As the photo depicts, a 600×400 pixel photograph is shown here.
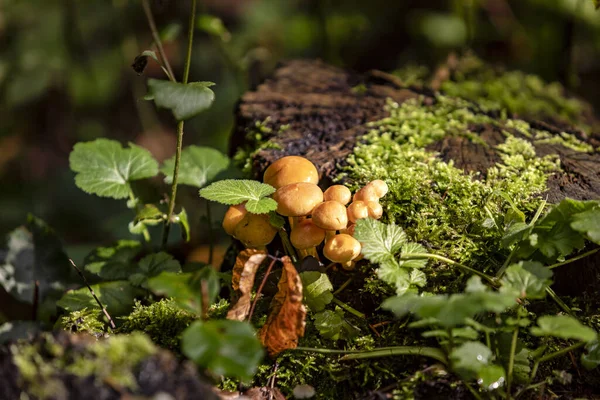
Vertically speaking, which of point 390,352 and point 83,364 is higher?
point 83,364

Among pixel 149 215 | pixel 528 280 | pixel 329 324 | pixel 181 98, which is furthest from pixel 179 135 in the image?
pixel 528 280

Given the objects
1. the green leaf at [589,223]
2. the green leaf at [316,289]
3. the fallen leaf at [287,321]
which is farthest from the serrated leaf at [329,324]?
the green leaf at [589,223]

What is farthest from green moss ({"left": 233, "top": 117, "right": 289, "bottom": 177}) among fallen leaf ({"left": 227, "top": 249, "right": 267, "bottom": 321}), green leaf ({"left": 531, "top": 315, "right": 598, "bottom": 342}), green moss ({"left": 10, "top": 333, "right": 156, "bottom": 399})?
green leaf ({"left": 531, "top": 315, "right": 598, "bottom": 342})

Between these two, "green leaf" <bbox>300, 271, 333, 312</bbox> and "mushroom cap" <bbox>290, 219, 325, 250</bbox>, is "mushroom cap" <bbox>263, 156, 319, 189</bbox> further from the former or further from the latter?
"green leaf" <bbox>300, 271, 333, 312</bbox>

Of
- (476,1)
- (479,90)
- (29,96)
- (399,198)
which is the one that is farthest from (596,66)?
(29,96)

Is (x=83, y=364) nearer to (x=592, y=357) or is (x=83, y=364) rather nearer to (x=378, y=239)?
(x=378, y=239)

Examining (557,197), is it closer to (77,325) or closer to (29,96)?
(77,325)
